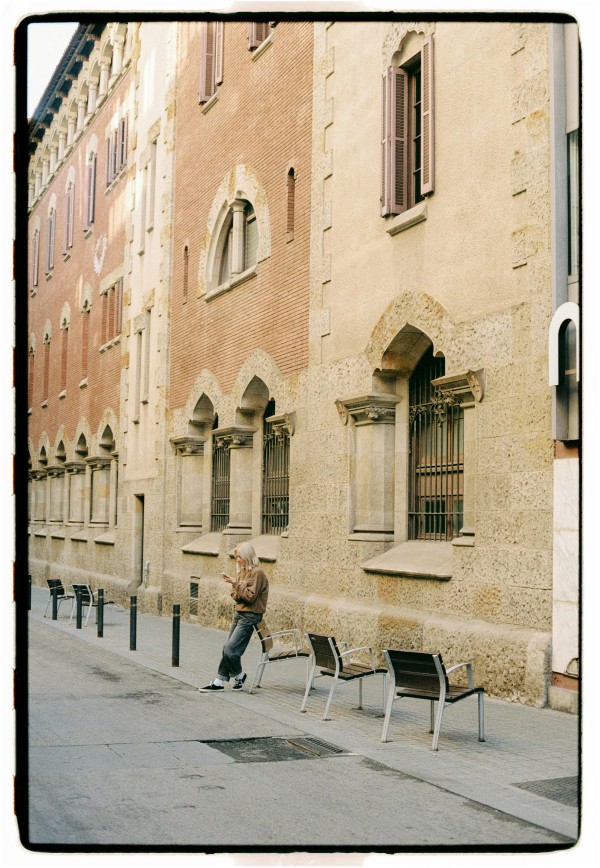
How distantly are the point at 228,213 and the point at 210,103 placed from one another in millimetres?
2388

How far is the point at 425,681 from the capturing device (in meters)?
8.91

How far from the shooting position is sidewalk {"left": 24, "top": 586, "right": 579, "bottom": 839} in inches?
281

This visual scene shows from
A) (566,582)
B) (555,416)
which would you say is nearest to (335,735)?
(566,582)

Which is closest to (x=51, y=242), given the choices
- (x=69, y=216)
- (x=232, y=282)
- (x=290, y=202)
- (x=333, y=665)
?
(x=69, y=216)

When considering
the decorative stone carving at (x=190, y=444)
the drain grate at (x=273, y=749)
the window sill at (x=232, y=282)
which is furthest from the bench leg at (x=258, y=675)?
the decorative stone carving at (x=190, y=444)

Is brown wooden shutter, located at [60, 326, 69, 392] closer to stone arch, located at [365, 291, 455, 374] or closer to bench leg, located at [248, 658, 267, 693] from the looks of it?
stone arch, located at [365, 291, 455, 374]

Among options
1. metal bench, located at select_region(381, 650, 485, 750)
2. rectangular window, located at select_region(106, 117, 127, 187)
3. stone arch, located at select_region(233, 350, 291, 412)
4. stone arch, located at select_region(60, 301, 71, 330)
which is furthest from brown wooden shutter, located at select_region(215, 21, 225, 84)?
metal bench, located at select_region(381, 650, 485, 750)

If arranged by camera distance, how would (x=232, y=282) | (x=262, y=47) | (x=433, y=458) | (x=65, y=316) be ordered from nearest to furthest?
(x=433, y=458), (x=262, y=47), (x=232, y=282), (x=65, y=316)

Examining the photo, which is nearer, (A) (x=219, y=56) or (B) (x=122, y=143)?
(A) (x=219, y=56)

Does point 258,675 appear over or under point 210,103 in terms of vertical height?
under

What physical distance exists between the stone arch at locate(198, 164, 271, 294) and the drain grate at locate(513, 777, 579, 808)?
41.8 ft

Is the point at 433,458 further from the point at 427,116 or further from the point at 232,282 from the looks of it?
the point at 232,282

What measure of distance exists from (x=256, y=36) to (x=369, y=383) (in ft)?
26.4

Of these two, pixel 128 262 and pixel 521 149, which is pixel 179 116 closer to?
pixel 128 262
